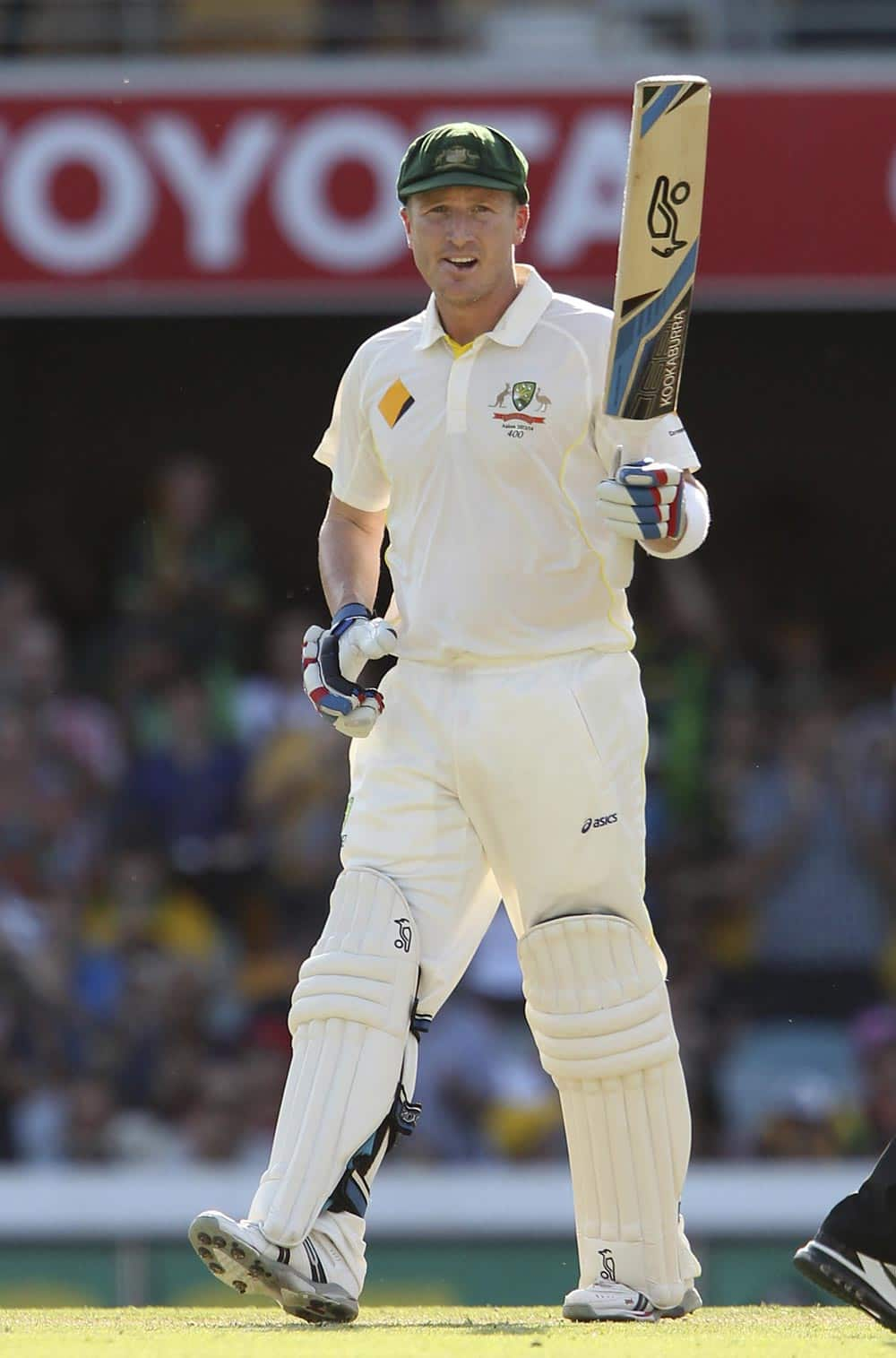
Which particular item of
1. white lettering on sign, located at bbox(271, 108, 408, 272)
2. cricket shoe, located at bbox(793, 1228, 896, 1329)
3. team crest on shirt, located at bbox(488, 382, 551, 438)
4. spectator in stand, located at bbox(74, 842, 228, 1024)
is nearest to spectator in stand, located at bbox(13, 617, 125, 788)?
spectator in stand, located at bbox(74, 842, 228, 1024)

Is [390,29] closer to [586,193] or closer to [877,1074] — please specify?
[586,193]

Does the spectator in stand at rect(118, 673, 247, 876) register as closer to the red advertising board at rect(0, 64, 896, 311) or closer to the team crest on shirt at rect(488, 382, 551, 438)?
the red advertising board at rect(0, 64, 896, 311)

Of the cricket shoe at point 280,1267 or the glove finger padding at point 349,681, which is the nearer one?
the cricket shoe at point 280,1267

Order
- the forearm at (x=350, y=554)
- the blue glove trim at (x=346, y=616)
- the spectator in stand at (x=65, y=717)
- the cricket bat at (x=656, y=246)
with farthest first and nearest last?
the spectator in stand at (x=65, y=717) < the forearm at (x=350, y=554) < the blue glove trim at (x=346, y=616) < the cricket bat at (x=656, y=246)

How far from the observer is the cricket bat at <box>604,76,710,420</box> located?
4180 mm

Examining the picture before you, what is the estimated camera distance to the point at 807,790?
877cm

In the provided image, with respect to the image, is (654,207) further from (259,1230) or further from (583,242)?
(583,242)

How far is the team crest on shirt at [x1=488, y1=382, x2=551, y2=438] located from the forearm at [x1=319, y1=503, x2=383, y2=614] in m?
0.43

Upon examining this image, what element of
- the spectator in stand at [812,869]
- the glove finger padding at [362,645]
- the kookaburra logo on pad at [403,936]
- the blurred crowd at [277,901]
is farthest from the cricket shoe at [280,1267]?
the spectator in stand at [812,869]

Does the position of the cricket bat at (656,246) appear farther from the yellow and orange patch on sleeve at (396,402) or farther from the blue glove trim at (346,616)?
the blue glove trim at (346,616)

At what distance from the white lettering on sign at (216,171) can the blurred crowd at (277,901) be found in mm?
1197

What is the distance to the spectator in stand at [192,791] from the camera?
29.0 ft

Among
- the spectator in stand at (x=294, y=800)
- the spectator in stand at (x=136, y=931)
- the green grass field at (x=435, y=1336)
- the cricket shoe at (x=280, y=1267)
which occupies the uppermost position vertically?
the spectator in stand at (x=294, y=800)

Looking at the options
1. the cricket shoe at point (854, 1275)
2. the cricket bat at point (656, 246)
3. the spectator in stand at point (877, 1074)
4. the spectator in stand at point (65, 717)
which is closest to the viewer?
the cricket shoe at point (854, 1275)
